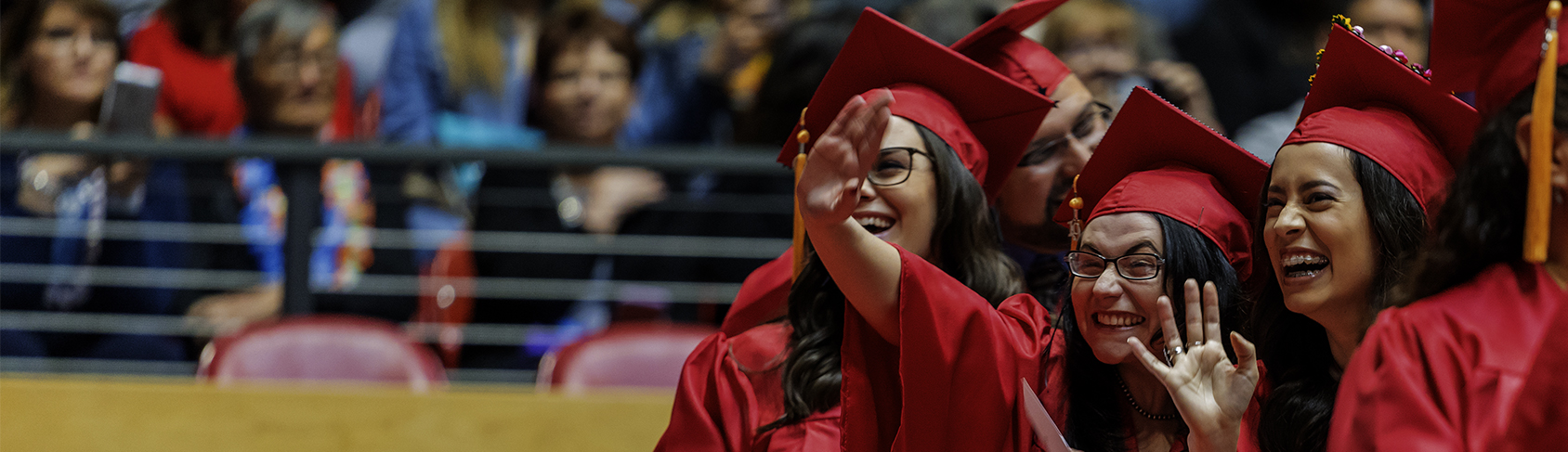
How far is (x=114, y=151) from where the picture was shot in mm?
3961

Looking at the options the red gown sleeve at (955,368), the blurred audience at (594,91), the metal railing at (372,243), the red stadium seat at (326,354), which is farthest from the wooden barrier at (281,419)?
the red gown sleeve at (955,368)

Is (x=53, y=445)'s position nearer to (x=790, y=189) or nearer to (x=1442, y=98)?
(x=790, y=189)

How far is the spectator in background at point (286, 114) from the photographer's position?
4.52 m

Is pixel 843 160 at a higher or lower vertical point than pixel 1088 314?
higher

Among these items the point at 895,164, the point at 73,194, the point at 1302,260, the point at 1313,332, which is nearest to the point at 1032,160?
the point at 895,164

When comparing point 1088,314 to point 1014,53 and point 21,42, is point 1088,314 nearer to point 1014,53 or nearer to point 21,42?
point 1014,53

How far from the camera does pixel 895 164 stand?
2352 mm

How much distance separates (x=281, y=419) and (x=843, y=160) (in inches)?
79.7

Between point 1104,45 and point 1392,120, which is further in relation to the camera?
point 1104,45

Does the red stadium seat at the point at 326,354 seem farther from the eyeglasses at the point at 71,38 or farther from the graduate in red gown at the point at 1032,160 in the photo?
the eyeglasses at the point at 71,38

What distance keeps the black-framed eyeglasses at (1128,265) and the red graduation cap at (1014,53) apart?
638 mm

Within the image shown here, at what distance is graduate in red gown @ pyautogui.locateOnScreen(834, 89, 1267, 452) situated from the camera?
6.78 feet

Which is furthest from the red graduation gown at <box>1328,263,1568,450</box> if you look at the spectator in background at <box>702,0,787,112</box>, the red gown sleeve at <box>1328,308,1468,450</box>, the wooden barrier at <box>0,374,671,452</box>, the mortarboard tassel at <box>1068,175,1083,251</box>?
the spectator in background at <box>702,0,787,112</box>

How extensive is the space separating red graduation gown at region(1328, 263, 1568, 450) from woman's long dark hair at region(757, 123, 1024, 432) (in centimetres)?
96
